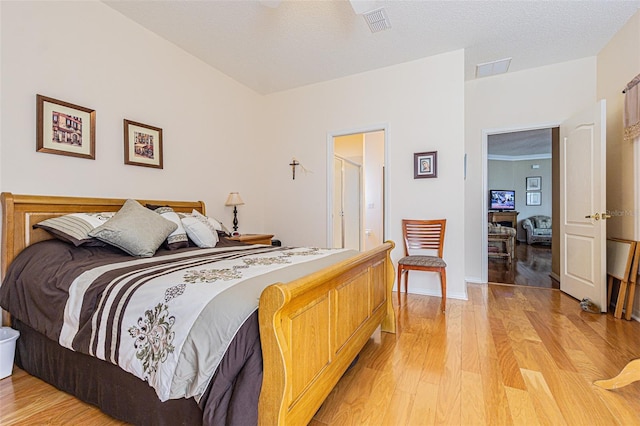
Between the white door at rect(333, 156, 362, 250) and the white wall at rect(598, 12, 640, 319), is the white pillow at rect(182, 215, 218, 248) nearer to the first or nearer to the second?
the white door at rect(333, 156, 362, 250)

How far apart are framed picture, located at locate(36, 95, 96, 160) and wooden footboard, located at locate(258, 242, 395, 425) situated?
235 centimetres

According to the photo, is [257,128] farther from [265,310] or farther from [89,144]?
[265,310]

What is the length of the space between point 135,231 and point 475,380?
7.58 ft

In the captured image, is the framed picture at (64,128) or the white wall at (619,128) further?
the white wall at (619,128)

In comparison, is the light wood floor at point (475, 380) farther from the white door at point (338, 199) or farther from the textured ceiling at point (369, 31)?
the textured ceiling at point (369, 31)

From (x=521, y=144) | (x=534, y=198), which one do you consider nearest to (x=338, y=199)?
(x=521, y=144)

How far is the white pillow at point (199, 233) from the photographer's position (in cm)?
243

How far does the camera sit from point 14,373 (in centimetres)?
181

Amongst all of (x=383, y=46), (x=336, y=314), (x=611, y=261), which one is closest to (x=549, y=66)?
(x=383, y=46)

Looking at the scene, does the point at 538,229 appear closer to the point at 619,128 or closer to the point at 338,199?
the point at 619,128

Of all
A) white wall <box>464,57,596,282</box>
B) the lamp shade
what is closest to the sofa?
white wall <box>464,57,596,282</box>

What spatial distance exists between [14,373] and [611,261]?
4.91 m

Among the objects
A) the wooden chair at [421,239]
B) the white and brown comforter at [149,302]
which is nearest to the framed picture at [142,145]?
the white and brown comforter at [149,302]

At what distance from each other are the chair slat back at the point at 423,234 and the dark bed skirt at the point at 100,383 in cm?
282
